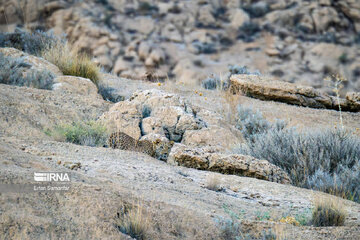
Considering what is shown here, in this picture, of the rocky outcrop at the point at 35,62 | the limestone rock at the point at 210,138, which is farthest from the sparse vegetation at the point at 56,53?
the limestone rock at the point at 210,138

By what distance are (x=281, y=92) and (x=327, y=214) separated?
16.7ft

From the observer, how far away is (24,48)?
876 cm

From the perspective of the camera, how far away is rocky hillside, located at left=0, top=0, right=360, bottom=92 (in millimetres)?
23031

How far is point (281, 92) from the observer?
25.7ft

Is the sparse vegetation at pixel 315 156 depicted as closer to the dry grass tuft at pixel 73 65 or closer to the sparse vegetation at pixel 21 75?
the sparse vegetation at pixel 21 75

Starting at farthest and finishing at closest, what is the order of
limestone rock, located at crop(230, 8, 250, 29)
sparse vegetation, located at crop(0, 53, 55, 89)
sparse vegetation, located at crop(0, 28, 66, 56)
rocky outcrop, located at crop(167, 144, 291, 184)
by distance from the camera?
limestone rock, located at crop(230, 8, 250, 29) → sparse vegetation, located at crop(0, 28, 66, 56) → sparse vegetation, located at crop(0, 53, 55, 89) → rocky outcrop, located at crop(167, 144, 291, 184)

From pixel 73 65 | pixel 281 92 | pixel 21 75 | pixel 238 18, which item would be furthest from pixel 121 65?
pixel 21 75

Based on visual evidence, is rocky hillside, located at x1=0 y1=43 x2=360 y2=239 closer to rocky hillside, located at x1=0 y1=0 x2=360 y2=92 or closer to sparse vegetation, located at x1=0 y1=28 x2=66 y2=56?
sparse vegetation, located at x1=0 y1=28 x2=66 y2=56

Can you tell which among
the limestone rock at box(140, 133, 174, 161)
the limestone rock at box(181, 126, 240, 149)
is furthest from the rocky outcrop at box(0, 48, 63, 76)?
the limestone rock at box(140, 133, 174, 161)

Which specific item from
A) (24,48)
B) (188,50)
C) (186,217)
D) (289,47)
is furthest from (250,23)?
(186,217)

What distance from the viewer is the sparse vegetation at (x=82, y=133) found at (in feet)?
14.7

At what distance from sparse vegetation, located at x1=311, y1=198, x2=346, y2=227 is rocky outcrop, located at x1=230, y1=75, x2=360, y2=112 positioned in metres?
4.84

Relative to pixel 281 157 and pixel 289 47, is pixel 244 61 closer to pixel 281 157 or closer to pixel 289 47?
pixel 289 47

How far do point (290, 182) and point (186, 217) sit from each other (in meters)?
2.00
